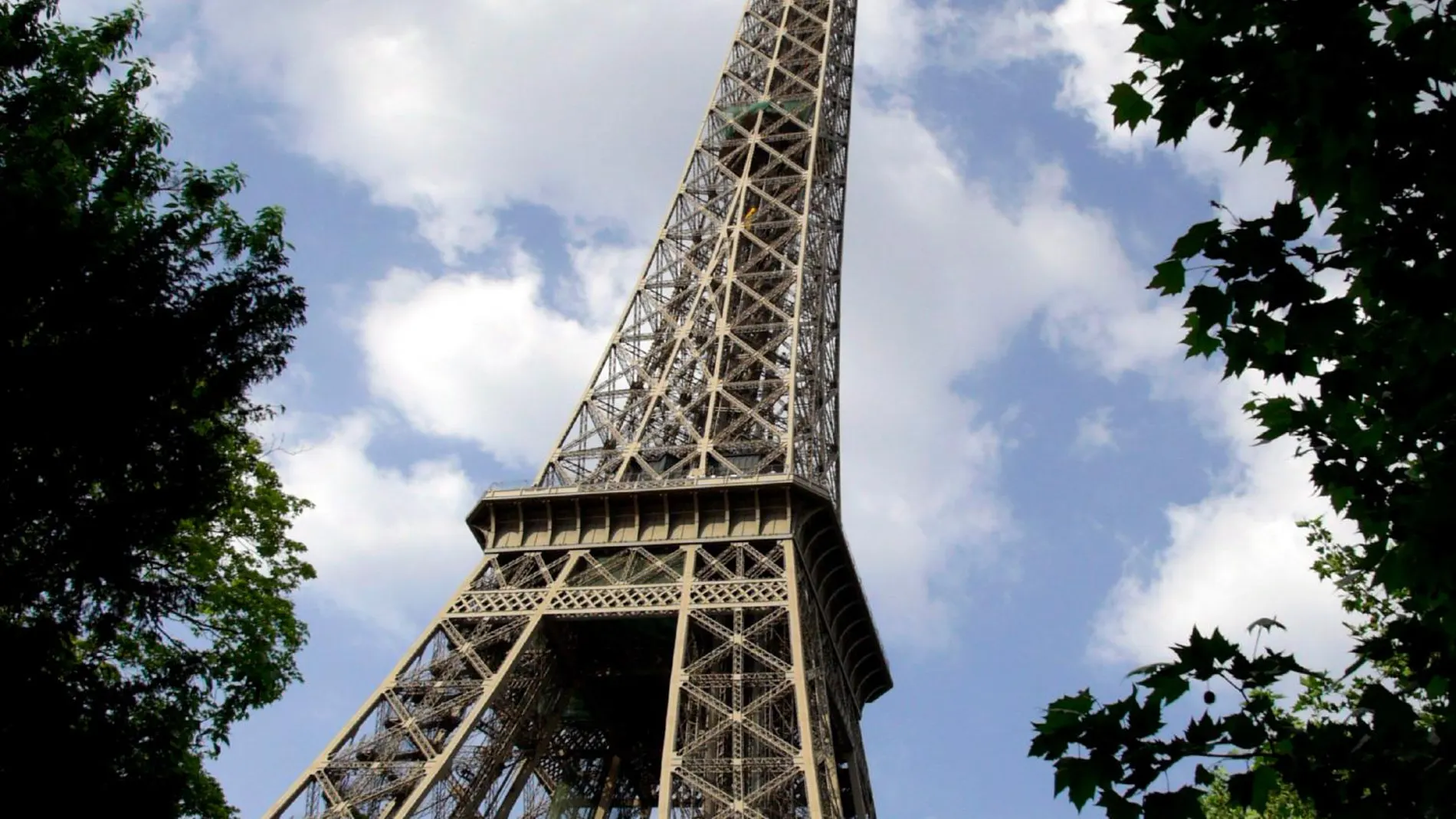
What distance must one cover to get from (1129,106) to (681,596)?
90.2 feet

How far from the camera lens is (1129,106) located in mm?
6223

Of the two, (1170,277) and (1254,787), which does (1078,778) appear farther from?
(1170,277)

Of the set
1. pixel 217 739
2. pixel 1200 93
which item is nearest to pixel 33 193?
pixel 217 739

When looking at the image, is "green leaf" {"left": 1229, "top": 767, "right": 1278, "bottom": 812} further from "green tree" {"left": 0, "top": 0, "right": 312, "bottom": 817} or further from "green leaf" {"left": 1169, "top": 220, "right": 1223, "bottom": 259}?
"green tree" {"left": 0, "top": 0, "right": 312, "bottom": 817}

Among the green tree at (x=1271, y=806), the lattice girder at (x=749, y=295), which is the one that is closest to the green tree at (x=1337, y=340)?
the green tree at (x=1271, y=806)

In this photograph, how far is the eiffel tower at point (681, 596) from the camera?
29531 mm

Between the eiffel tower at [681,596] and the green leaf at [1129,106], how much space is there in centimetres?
2242

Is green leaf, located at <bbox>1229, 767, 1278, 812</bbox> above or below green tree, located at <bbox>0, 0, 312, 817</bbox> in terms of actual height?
below

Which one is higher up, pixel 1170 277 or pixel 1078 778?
pixel 1170 277

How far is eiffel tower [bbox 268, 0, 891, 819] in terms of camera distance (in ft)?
96.9

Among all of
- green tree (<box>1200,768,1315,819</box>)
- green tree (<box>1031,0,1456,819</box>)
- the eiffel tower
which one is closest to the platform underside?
the eiffel tower

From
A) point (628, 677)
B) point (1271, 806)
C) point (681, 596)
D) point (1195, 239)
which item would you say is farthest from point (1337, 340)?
point (628, 677)

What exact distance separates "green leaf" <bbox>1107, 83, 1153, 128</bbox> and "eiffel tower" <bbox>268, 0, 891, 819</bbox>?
2242 centimetres

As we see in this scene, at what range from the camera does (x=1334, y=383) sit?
6.16 meters
